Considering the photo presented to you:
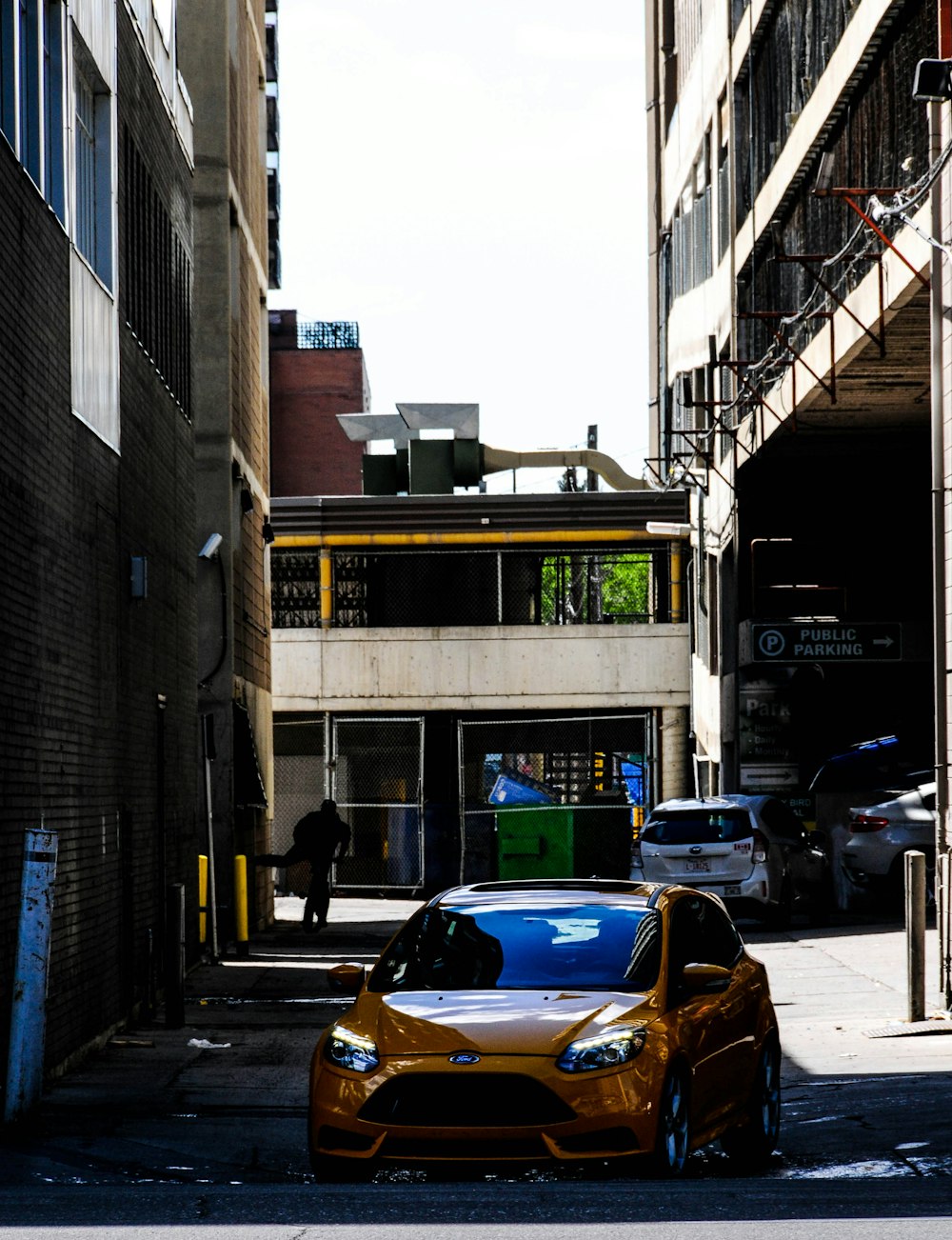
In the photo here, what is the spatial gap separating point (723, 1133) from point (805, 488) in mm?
25294

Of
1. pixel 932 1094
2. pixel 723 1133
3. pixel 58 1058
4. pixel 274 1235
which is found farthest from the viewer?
pixel 58 1058

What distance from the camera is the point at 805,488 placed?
112 feet

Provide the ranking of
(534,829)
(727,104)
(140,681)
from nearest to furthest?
1. (140,681)
2. (534,829)
3. (727,104)

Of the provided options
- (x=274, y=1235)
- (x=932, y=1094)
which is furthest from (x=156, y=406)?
(x=274, y=1235)

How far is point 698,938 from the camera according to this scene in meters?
10.2

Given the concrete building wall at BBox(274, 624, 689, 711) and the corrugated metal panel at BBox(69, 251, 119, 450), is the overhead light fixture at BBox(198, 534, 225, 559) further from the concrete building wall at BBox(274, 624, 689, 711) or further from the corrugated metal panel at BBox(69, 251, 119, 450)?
the concrete building wall at BBox(274, 624, 689, 711)

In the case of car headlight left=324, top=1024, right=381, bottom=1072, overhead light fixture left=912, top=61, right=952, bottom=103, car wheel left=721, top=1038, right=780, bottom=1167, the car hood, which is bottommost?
car wheel left=721, top=1038, right=780, bottom=1167

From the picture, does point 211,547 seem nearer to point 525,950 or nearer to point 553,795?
point 553,795

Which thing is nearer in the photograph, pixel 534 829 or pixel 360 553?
pixel 534 829

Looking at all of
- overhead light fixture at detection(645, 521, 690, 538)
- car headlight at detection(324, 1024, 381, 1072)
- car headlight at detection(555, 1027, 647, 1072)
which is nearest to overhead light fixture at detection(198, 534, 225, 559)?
overhead light fixture at detection(645, 521, 690, 538)

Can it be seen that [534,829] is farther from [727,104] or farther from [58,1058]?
[58,1058]

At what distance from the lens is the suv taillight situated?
26234 millimetres

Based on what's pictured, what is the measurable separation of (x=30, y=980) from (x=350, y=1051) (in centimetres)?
306

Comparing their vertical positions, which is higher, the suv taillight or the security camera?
the security camera
